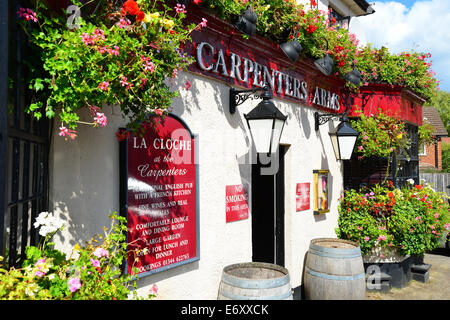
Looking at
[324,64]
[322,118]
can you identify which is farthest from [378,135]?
[324,64]

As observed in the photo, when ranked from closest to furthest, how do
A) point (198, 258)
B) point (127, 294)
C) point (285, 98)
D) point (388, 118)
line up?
point (127, 294) < point (198, 258) < point (285, 98) < point (388, 118)

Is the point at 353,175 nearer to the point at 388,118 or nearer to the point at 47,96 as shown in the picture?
the point at 388,118

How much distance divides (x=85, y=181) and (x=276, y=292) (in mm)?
1802

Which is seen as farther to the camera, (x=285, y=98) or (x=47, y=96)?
(x=285, y=98)

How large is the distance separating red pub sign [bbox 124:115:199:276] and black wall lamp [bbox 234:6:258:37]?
4.15ft

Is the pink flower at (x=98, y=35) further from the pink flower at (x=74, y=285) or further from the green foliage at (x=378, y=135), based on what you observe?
the green foliage at (x=378, y=135)

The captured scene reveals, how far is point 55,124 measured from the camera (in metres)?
2.37

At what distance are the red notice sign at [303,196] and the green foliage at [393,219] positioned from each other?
4.10ft

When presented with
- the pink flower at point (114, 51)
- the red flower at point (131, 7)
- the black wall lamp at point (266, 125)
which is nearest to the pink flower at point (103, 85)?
the pink flower at point (114, 51)

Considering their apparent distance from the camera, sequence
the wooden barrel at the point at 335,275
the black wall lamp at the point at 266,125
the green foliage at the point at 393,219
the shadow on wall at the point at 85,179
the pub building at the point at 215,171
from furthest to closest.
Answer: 1. the green foliage at the point at 393,219
2. the wooden barrel at the point at 335,275
3. the black wall lamp at the point at 266,125
4. the pub building at the point at 215,171
5. the shadow on wall at the point at 85,179

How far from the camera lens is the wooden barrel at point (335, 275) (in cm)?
430

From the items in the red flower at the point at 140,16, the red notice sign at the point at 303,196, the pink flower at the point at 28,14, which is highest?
the red flower at the point at 140,16
